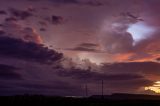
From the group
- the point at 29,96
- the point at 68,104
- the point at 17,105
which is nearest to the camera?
the point at 17,105

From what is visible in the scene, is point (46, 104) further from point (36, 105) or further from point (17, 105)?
point (17, 105)

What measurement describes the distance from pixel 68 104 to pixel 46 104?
8866 mm

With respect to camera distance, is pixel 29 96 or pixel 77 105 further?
pixel 29 96

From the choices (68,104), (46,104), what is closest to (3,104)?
(46,104)

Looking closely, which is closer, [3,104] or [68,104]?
[3,104]

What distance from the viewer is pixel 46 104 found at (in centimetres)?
13425

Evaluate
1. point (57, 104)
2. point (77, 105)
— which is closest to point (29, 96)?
point (57, 104)

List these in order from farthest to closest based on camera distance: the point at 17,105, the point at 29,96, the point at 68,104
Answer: the point at 29,96
the point at 68,104
the point at 17,105

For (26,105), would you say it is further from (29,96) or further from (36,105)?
(29,96)

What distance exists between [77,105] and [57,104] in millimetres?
11069

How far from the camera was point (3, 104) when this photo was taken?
127m

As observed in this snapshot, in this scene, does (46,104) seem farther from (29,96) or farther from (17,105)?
(29,96)

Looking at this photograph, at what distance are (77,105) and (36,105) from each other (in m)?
16.2

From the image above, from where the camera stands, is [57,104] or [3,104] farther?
[57,104]
